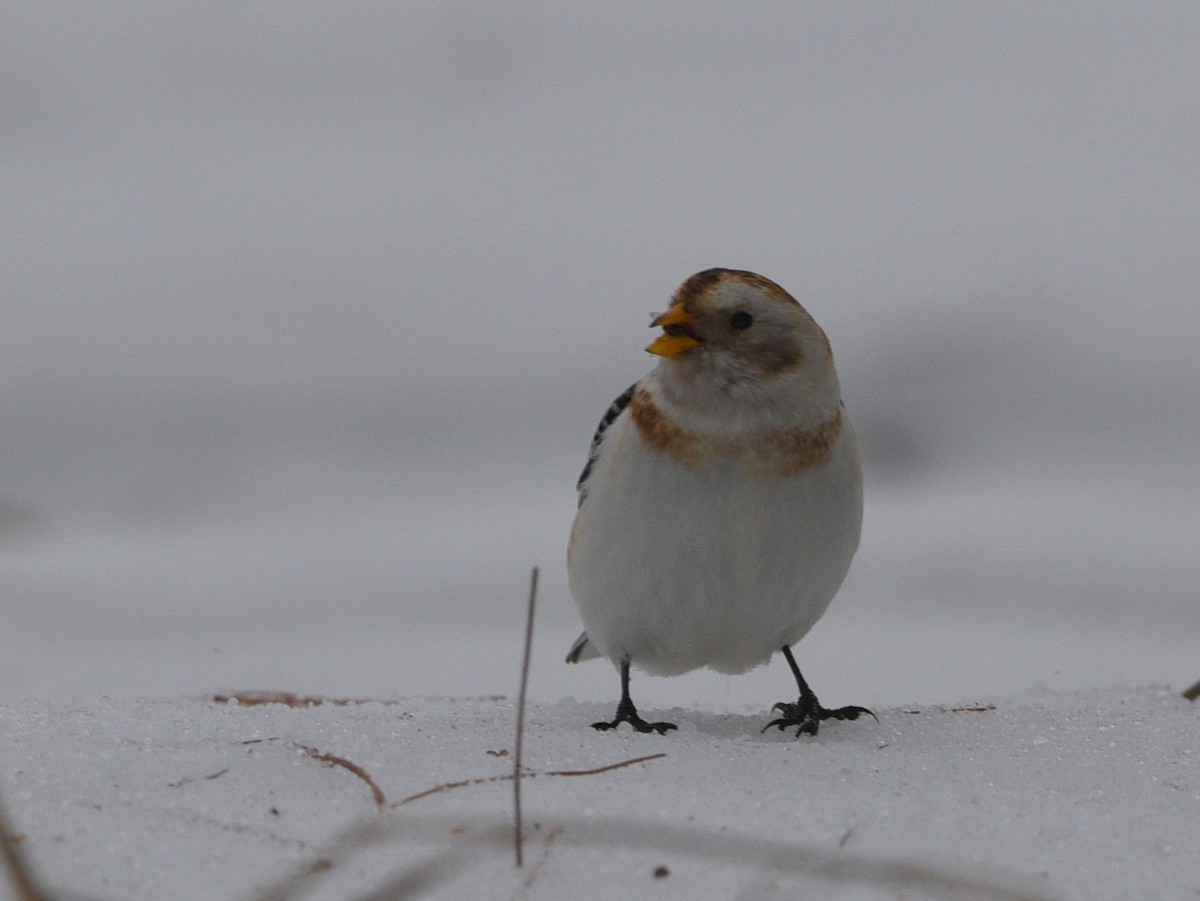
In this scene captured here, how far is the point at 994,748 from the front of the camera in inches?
126

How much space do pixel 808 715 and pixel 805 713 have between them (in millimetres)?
30

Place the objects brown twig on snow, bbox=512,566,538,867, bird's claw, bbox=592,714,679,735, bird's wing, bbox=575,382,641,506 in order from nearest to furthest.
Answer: brown twig on snow, bbox=512,566,538,867, bird's claw, bbox=592,714,679,735, bird's wing, bbox=575,382,641,506

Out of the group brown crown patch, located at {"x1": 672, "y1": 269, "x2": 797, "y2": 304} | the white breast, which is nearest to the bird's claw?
the white breast

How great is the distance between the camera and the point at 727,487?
348cm

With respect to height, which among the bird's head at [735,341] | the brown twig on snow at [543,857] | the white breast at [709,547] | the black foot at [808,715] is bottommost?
the brown twig on snow at [543,857]

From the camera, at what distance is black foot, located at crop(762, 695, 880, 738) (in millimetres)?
3586

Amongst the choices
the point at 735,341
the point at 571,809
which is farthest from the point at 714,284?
the point at 571,809

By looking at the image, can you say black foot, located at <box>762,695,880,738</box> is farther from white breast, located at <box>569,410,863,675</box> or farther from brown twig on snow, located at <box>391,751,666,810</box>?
brown twig on snow, located at <box>391,751,666,810</box>

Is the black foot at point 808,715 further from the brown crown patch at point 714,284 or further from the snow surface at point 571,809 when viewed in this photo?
the brown crown patch at point 714,284

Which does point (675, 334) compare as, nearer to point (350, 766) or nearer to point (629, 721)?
point (629, 721)

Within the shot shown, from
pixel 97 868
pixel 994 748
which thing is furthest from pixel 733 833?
pixel 994 748

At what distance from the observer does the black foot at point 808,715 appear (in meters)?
3.59

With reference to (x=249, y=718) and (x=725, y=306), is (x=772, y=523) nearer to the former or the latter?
(x=725, y=306)

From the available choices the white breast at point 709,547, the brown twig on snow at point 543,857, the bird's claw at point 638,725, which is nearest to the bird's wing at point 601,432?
the white breast at point 709,547
